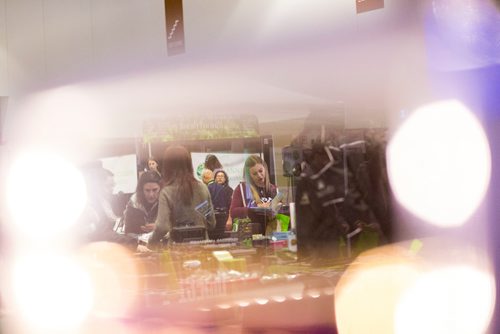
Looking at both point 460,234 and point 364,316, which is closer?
point 460,234

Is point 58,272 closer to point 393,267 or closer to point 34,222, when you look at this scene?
point 34,222

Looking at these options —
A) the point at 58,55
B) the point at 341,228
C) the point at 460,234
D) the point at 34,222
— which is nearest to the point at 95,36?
the point at 58,55

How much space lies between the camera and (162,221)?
281 centimetres

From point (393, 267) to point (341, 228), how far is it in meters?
0.36

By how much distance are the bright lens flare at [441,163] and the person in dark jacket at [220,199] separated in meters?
0.85

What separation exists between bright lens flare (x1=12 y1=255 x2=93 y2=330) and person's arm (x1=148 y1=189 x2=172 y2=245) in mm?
403

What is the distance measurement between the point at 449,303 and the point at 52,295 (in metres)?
1.69

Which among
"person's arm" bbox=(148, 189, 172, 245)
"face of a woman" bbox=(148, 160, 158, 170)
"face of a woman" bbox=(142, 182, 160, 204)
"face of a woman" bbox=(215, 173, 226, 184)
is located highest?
"face of a woman" bbox=(148, 160, 158, 170)

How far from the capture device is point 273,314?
1.89m

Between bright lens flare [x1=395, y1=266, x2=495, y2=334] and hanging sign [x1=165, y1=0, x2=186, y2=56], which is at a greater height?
hanging sign [x1=165, y1=0, x2=186, y2=56]

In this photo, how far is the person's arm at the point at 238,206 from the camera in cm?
276

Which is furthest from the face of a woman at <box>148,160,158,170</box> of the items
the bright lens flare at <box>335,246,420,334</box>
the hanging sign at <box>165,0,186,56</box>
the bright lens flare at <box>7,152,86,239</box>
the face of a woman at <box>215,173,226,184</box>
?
the bright lens flare at <box>335,246,420,334</box>

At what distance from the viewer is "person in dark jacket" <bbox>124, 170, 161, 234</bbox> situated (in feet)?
9.28

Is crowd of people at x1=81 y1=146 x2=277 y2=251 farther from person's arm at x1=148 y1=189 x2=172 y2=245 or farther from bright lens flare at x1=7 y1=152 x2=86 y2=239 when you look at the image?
bright lens flare at x1=7 y1=152 x2=86 y2=239
